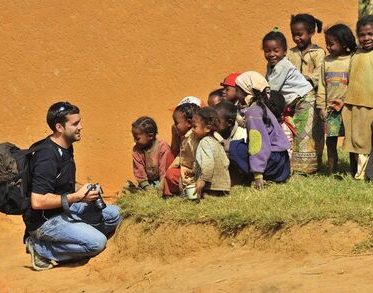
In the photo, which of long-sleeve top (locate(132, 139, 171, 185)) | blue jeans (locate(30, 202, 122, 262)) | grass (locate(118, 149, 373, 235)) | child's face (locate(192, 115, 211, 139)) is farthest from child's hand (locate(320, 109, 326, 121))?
blue jeans (locate(30, 202, 122, 262))

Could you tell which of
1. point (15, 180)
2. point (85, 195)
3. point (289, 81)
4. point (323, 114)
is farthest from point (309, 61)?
point (15, 180)

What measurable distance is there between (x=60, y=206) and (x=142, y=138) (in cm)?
140

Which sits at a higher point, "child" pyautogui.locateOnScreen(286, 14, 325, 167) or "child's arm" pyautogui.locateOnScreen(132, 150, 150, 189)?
"child" pyautogui.locateOnScreen(286, 14, 325, 167)

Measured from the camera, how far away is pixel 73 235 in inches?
283

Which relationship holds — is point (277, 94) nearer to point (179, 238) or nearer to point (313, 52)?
point (313, 52)

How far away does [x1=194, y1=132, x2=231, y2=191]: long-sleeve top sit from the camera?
724 cm

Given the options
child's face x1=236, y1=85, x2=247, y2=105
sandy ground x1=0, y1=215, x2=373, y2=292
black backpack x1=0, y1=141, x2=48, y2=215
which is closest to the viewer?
sandy ground x1=0, y1=215, x2=373, y2=292

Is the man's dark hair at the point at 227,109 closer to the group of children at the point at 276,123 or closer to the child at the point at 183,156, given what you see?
the group of children at the point at 276,123

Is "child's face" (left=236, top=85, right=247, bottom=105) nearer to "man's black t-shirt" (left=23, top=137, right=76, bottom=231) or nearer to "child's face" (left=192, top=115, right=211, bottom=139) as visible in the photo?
"child's face" (left=192, top=115, right=211, bottom=139)

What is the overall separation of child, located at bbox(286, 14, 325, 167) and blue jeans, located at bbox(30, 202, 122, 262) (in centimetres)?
221

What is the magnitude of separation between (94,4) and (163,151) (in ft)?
10.4

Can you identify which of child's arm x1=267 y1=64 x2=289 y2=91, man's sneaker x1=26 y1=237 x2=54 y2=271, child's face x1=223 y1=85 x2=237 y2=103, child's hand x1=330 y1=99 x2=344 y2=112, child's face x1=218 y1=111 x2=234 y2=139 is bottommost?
man's sneaker x1=26 y1=237 x2=54 y2=271

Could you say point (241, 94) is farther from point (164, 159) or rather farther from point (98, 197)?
point (98, 197)

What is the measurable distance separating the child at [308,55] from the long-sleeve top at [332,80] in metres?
0.21
